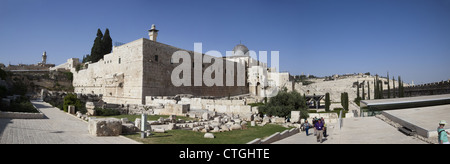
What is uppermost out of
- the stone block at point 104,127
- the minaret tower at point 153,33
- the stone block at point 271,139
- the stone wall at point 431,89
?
the minaret tower at point 153,33

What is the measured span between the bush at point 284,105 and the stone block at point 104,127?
37.2 ft

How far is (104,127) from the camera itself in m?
6.61

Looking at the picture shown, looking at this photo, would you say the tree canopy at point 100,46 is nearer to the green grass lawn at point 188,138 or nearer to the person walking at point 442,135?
the green grass lawn at point 188,138

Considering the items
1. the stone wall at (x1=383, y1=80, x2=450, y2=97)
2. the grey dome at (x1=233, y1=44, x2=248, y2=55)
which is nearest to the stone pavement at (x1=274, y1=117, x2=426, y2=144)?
the stone wall at (x1=383, y1=80, x2=450, y2=97)

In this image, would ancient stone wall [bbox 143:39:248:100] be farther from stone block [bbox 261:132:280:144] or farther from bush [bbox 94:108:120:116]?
stone block [bbox 261:132:280:144]

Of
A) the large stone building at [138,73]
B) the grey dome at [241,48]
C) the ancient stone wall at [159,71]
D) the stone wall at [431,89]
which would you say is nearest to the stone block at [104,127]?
the large stone building at [138,73]

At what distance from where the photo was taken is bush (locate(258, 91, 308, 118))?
16328 mm

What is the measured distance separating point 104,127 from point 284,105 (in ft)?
42.1

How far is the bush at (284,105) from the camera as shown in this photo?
16.3 metres

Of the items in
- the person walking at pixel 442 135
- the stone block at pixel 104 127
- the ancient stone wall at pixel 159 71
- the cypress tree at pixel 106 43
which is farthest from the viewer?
the cypress tree at pixel 106 43

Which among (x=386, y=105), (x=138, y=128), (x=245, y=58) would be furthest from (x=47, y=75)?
(x=386, y=105)

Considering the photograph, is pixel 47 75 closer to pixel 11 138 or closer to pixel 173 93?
pixel 173 93

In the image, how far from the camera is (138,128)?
7.88 metres

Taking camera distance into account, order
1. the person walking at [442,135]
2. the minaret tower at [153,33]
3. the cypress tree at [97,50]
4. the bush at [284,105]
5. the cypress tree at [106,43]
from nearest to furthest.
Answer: the person walking at [442,135]
the bush at [284,105]
the minaret tower at [153,33]
the cypress tree at [97,50]
the cypress tree at [106,43]
